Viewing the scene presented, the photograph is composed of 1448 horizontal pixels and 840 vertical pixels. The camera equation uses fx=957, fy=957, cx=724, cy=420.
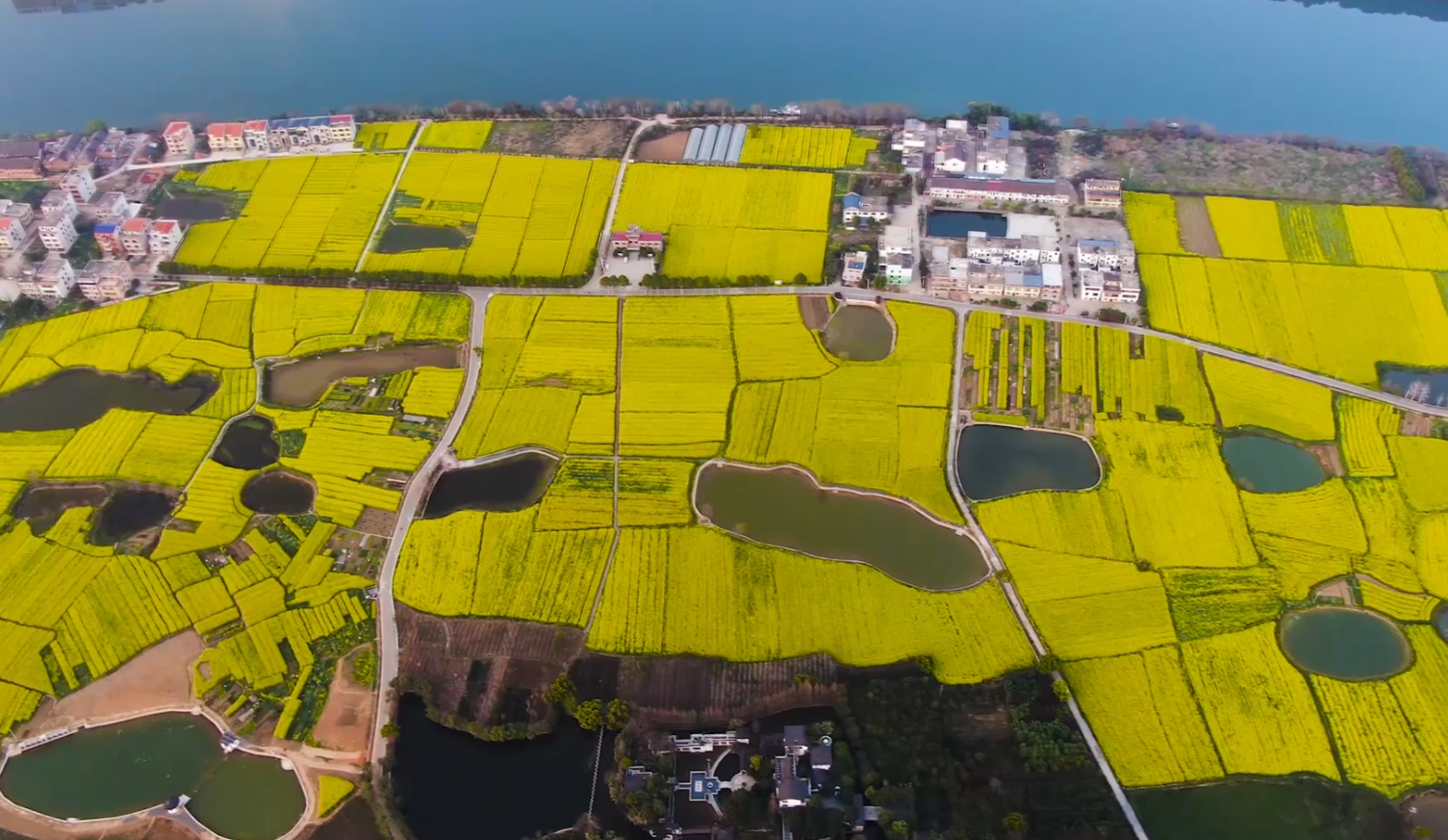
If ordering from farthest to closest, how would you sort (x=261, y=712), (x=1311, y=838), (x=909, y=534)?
(x=909, y=534), (x=261, y=712), (x=1311, y=838)

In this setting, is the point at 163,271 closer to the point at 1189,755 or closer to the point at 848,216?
the point at 848,216

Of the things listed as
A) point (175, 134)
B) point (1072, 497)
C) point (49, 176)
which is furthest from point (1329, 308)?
point (49, 176)

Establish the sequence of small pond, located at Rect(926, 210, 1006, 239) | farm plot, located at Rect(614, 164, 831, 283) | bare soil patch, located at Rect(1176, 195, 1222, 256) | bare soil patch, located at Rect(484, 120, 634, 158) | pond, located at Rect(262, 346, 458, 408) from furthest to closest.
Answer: bare soil patch, located at Rect(484, 120, 634, 158)
small pond, located at Rect(926, 210, 1006, 239)
bare soil patch, located at Rect(1176, 195, 1222, 256)
farm plot, located at Rect(614, 164, 831, 283)
pond, located at Rect(262, 346, 458, 408)

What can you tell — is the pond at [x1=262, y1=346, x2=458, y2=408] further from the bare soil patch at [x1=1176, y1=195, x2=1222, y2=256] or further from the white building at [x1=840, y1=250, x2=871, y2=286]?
the bare soil patch at [x1=1176, y1=195, x2=1222, y2=256]

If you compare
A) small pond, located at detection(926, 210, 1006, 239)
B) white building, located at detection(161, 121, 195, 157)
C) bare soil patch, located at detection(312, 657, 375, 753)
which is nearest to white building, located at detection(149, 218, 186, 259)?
white building, located at detection(161, 121, 195, 157)

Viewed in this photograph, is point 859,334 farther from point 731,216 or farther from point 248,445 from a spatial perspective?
point 248,445

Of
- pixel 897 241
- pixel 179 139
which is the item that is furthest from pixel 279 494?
pixel 897 241
